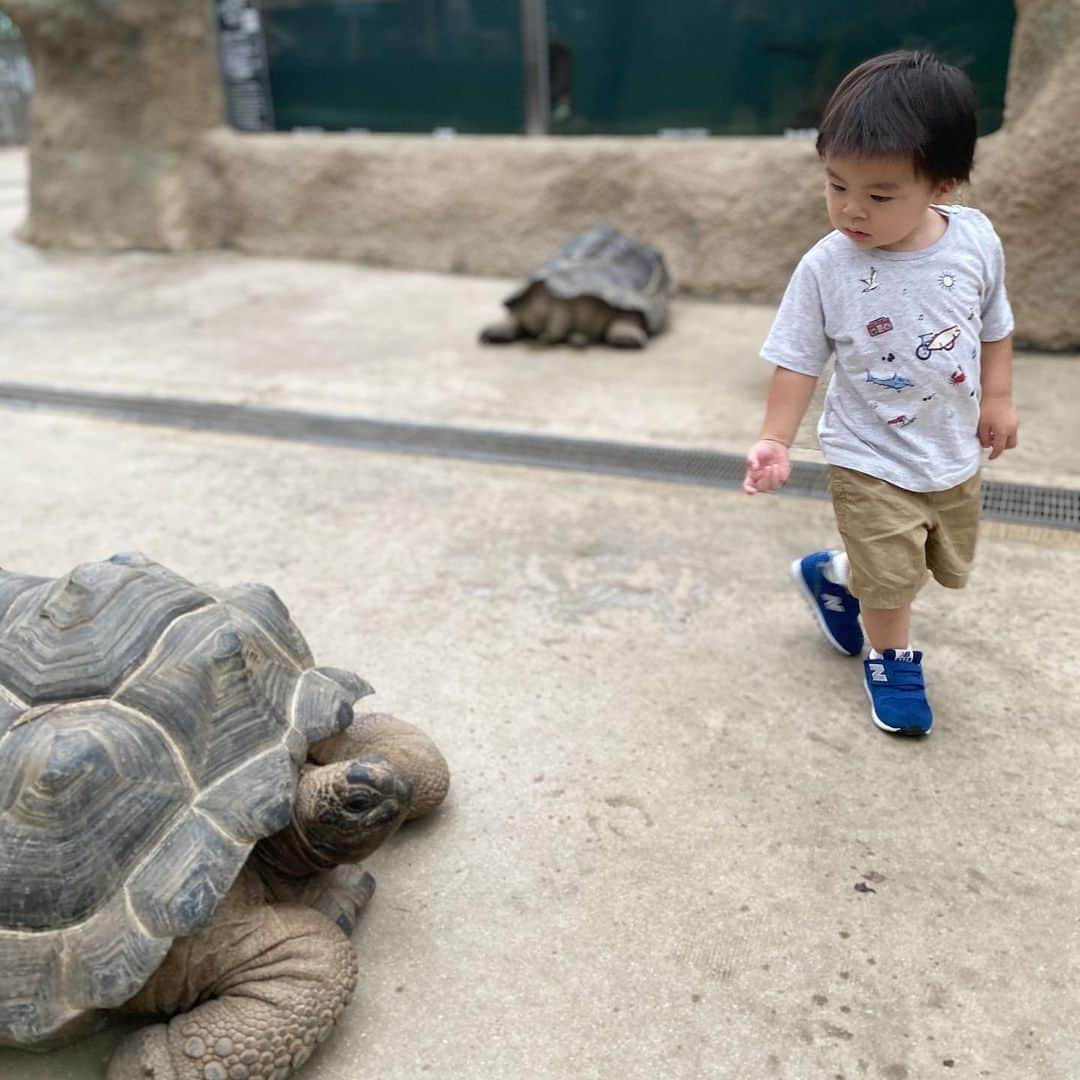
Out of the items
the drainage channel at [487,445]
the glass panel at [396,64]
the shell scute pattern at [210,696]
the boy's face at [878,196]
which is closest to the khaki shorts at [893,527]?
the boy's face at [878,196]

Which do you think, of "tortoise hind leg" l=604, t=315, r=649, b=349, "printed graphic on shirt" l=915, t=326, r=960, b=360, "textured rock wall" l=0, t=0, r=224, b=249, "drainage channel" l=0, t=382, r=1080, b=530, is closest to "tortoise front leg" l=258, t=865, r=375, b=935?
"printed graphic on shirt" l=915, t=326, r=960, b=360

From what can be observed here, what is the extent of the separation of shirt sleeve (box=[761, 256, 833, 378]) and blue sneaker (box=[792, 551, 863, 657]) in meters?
0.56

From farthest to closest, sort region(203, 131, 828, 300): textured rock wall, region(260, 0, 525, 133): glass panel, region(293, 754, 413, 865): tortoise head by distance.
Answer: region(260, 0, 525, 133): glass panel, region(203, 131, 828, 300): textured rock wall, region(293, 754, 413, 865): tortoise head

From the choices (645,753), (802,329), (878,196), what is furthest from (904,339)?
(645,753)

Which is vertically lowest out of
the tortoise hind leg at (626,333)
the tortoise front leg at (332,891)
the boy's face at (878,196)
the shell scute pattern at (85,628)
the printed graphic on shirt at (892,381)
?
the tortoise hind leg at (626,333)

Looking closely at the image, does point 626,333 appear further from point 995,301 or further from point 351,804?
point 351,804

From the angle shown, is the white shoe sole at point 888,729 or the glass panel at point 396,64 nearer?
the white shoe sole at point 888,729

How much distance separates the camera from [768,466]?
1.87m

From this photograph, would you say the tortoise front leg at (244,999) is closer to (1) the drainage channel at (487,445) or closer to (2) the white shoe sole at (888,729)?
(2) the white shoe sole at (888,729)

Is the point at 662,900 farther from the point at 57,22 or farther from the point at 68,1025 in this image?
the point at 57,22

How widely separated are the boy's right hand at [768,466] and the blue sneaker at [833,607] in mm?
495

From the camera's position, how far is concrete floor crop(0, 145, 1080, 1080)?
1.48 m

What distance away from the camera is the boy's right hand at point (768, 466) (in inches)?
73.4

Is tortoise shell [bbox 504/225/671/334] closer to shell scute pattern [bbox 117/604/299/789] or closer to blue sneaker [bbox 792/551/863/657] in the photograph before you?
blue sneaker [bbox 792/551/863/657]
